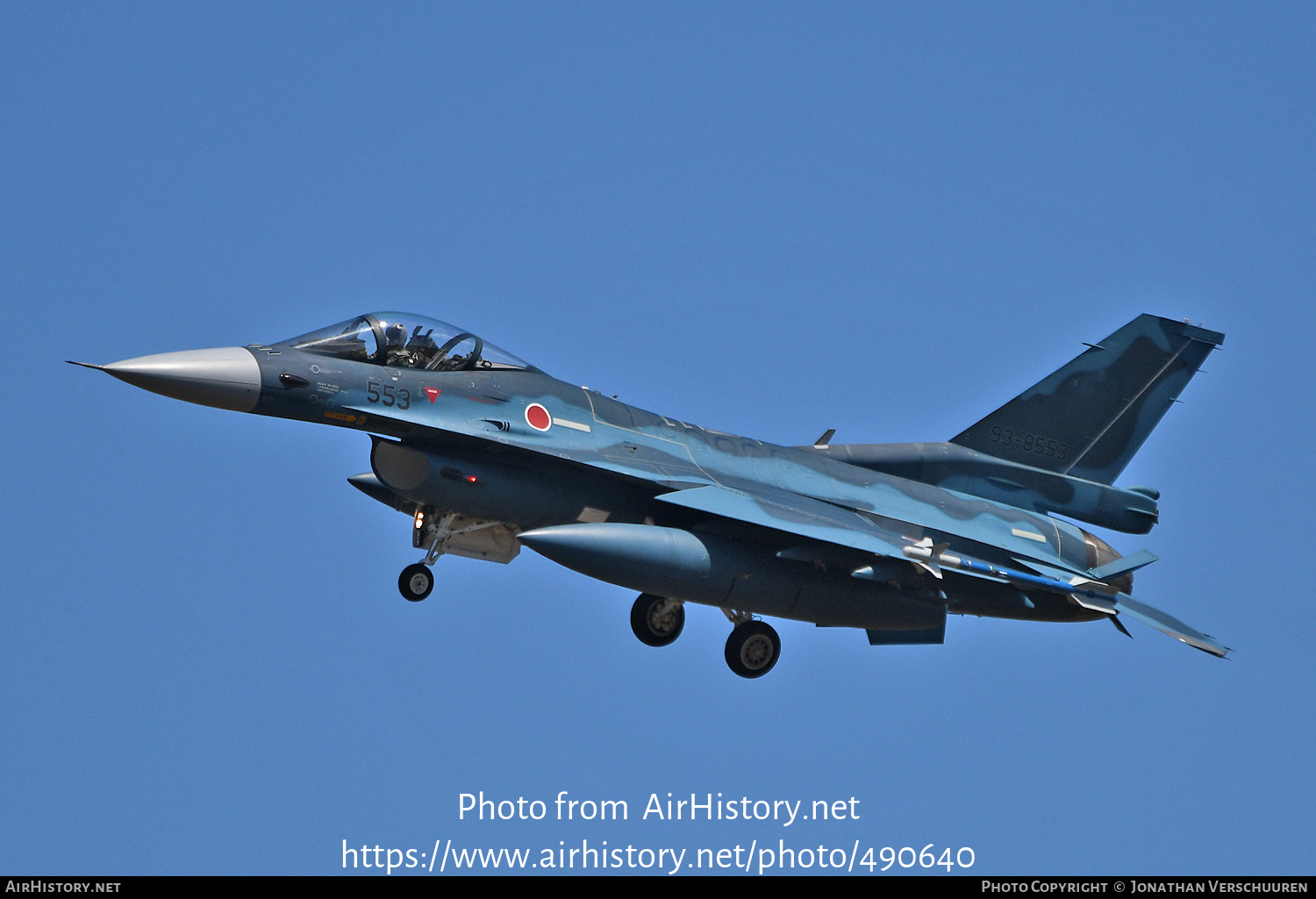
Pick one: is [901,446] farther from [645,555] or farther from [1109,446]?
[645,555]

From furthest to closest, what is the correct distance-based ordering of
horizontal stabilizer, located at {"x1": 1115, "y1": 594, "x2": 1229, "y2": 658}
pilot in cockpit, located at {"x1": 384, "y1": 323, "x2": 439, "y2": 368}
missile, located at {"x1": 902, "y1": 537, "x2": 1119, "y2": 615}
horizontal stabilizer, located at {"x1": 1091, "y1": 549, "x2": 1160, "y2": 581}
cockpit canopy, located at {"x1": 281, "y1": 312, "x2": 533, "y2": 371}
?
1. horizontal stabilizer, located at {"x1": 1091, "y1": 549, "x2": 1160, "y2": 581}
2. horizontal stabilizer, located at {"x1": 1115, "y1": 594, "x2": 1229, "y2": 658}
3. missile, located at {"x1": 902, "y1": 537, "x2": 1119, "y2": 615}
4. pilot in cockpit, located at {"x1": 384, "y1": 323, "x2": 439, "y2": 368}
5. cockpit canopy, located at {"x1": 281, "y1": 312, "x2": 533, "y2": 371}

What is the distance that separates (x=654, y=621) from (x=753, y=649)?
47.8 inches

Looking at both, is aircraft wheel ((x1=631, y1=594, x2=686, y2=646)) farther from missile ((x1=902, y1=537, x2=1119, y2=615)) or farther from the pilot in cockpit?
the pilot in cockpit

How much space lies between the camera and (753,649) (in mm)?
18516

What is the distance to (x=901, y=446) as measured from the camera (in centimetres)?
1955

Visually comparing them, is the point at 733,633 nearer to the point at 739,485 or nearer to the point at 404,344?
the point at 739,485

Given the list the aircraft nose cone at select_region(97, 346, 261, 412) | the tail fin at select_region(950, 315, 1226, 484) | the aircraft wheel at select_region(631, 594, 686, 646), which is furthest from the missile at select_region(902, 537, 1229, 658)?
the aircraft nose cone at select_region(97, 346, 261, 412)

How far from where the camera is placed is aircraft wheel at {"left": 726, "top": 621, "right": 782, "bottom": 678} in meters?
18.5

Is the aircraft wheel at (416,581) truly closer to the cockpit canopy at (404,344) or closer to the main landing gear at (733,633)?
the cockpit canopy at (404,344)

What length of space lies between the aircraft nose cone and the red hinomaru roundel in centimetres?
279

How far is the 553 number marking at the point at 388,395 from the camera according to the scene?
15.9 m

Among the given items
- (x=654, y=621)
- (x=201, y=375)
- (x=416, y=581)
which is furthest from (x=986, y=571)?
(x=201, y=375)

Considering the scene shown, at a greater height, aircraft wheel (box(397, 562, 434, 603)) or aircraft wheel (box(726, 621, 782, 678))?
aircraft wheel (box(726, 621, 782, 678))
